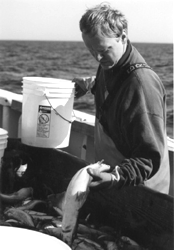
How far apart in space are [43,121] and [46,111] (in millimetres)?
85

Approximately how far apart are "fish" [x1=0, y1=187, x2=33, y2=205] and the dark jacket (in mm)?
1237

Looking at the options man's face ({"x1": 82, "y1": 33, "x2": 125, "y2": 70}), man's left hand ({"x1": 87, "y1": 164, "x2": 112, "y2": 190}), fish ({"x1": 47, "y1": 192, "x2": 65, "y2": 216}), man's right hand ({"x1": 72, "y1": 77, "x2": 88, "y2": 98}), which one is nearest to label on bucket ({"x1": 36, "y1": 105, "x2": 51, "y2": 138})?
man's right hand ({"x1": 72, "y1": 77, "x2": 88, "y2": 98})

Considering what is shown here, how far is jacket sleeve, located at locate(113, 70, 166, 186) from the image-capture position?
8.75 ft

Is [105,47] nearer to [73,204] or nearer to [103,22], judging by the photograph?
[103,22]

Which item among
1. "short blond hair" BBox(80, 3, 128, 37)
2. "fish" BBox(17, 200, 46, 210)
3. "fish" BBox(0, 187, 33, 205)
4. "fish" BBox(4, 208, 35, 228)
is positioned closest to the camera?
"short blond hair" BBox(80, 3, 128, 37)

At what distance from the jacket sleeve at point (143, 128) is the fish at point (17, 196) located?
Answer: 4.49 ft

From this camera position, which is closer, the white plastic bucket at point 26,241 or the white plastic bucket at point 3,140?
the white plastic bucket at point 26,241

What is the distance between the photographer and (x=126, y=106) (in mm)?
2768

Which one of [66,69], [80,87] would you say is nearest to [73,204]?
[80,87]

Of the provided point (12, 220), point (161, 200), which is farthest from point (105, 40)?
point (12, 220)

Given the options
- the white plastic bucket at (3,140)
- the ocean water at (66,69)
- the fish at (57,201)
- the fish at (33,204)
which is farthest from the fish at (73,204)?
the ocean water at (66,69)

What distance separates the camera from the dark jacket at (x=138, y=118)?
8.77ft

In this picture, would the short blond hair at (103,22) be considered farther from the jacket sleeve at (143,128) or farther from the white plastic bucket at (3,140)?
the white plastic bucket at (3,140)

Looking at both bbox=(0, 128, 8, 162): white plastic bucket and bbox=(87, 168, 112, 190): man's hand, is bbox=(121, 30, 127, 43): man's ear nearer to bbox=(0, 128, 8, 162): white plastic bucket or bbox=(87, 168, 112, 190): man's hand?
bbox=(87, 168, 112, 190): man's hand
